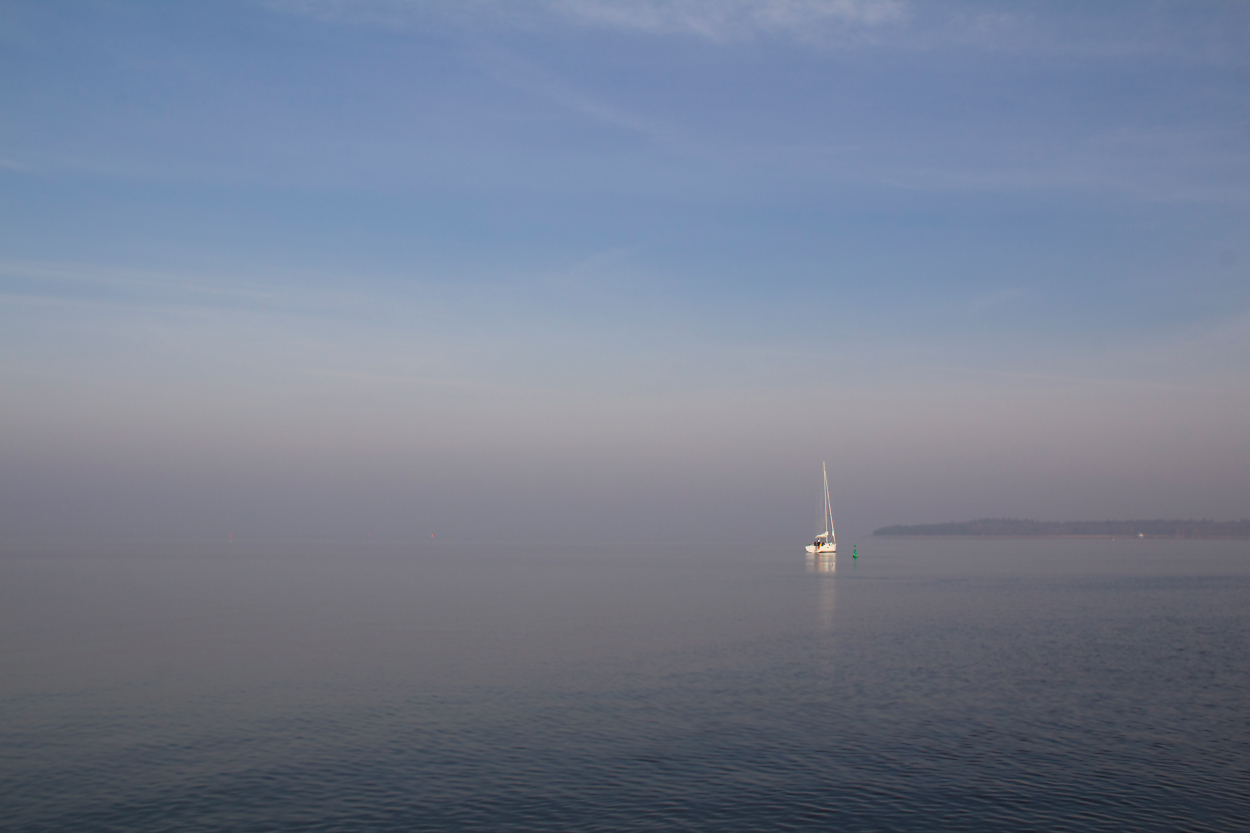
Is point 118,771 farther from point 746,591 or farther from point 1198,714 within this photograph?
point 746,591

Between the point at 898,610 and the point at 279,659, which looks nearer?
the point at 279,659

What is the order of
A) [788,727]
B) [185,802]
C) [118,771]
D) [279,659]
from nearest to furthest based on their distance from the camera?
→ [185,802] → [118,771] → [788,727] → [279,659]

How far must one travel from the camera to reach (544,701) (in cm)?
4116

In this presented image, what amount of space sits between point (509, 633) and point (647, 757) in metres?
35.9

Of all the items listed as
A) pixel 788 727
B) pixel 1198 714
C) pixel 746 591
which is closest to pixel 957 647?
pixel 1198 714

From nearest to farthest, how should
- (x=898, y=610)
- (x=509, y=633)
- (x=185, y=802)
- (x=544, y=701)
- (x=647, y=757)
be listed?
(x=185, y=802), (x=647, y=757), (x=544, y=701), (x=509, y=633), (x=898, y=610)

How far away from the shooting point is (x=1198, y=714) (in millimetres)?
38125

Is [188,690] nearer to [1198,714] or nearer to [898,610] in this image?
[1198,714]

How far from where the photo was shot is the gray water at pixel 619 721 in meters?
26.1

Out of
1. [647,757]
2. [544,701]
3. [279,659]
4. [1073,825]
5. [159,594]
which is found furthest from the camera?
[159,594]

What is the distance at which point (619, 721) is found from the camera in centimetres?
3706

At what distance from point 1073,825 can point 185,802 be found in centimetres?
2414

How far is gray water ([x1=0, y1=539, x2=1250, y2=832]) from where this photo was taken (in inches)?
1029

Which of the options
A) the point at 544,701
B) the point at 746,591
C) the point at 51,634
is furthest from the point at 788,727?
the point at 746,591
